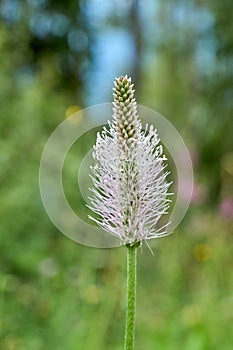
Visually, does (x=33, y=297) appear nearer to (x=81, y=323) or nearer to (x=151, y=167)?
(x=81, y=323)

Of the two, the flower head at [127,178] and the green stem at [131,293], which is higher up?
the flower head at [127,178]

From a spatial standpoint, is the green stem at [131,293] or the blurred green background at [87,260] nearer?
the green stem at [131,293]

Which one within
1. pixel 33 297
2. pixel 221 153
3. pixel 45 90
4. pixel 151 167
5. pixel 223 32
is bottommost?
pixel 151 167

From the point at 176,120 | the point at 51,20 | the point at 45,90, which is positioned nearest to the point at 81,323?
the point at 45,90

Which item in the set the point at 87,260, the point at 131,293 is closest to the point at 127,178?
the point at 131,293

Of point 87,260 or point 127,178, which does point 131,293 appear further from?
point 87,260

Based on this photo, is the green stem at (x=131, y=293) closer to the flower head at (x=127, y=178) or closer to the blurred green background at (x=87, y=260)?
the flower head at (x=127, y=178)

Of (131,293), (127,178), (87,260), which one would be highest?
(87,260)

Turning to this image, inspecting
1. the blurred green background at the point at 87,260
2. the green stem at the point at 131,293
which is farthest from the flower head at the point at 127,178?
the blurred green background at the point at 87,260
